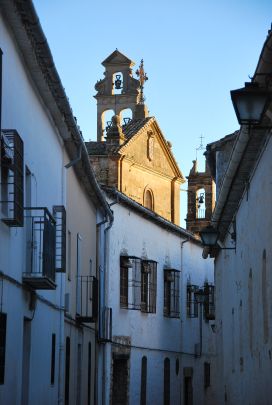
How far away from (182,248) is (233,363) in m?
14.1

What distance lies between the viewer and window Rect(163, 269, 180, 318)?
34875mm

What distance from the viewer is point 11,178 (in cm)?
1270

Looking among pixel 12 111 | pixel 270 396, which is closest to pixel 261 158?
pixel 270 396

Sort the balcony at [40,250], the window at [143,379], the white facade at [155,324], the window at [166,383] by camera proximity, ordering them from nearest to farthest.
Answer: the balcony at [40,250] → the white facade at [155,324] → the window at [143,379] → the window at [166,383]

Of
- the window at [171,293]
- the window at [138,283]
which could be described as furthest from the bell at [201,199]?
the window at [138,283]

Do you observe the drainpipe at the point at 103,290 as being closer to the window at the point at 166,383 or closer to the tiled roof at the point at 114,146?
the window at the point at 166,383

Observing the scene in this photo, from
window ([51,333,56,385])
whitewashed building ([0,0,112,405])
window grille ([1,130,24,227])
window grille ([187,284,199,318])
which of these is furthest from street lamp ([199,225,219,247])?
window grille ([187,284,199,318])

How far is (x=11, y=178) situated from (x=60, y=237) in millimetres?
4540

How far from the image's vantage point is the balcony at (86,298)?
2191 centimetres

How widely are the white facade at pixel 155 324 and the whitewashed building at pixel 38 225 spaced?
6.36 m

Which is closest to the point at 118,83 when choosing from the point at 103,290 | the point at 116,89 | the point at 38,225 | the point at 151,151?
the point at 116,89

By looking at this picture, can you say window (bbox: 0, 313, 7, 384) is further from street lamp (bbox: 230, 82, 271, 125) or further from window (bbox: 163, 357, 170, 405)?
window (bbox: 163, 357, 170, 405)

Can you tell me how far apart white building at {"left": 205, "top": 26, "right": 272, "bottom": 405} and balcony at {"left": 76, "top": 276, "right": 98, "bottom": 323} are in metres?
3.12

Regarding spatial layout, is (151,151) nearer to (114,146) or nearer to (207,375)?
(114,146)
